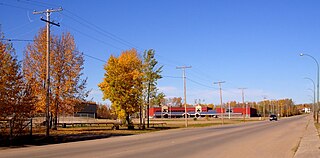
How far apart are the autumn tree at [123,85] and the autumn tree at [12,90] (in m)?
19.1

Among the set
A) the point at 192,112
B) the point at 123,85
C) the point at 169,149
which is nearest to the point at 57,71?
the point at 123,85

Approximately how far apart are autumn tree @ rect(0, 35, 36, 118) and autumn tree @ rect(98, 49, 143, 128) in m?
19.1

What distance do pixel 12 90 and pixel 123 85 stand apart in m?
21.3

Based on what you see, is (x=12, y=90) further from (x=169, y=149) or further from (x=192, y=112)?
(x=192, y=112)

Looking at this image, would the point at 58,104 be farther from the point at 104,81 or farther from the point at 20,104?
the point at 20,104

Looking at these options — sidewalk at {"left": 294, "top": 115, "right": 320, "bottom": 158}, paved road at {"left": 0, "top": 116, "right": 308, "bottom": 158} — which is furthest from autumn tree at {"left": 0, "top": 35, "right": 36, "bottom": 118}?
sidewalk at {"left": 294, "top": 115, "right": 320, "bottom": 158}

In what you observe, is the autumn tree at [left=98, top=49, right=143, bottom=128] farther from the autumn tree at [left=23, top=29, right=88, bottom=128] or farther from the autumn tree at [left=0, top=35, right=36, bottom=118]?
the autumn tree at [left=0, top=35, right=36, bottom=118]

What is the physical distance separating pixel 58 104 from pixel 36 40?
7.07m

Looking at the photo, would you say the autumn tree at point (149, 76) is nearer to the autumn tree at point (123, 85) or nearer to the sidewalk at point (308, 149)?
the autumn tree at point (123, 85)

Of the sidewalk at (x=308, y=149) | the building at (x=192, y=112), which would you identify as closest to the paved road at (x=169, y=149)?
the sidewalk at (x=308, y=149)

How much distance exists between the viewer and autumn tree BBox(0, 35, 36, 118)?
26.1 meters

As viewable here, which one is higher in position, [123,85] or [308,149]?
[123,85]

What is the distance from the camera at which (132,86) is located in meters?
48.1

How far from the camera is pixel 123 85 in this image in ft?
155
